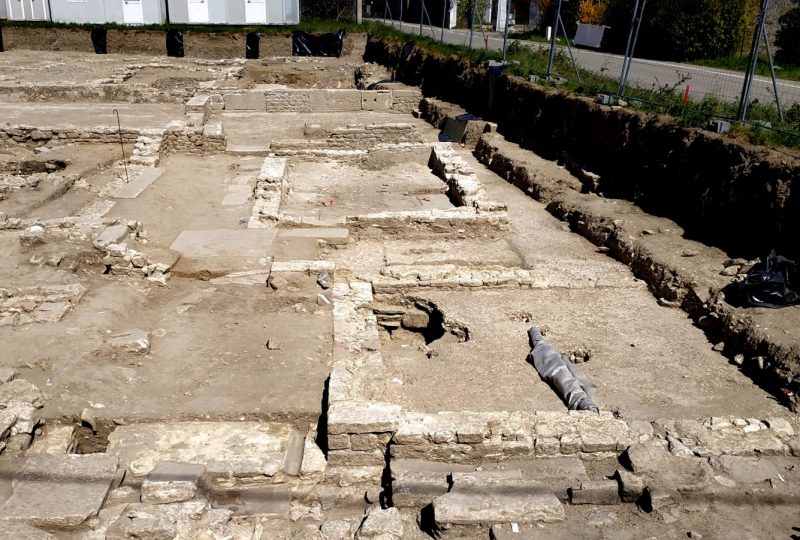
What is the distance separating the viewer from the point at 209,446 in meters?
4.71

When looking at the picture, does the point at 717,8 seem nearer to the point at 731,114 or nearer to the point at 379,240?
the point at 731,114

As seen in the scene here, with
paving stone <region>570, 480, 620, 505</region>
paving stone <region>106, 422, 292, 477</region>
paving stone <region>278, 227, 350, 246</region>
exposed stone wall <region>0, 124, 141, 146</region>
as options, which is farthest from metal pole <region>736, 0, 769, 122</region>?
exposed stone wall <region>0, 124, 141, 146</region>

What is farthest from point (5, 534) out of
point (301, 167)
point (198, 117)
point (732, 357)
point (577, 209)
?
point (198, 117)

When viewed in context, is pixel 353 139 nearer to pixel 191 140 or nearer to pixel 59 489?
pixel 191 140

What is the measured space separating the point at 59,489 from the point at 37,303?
9.79 feet

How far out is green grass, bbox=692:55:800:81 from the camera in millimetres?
12938

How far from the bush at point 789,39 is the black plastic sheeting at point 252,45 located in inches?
808

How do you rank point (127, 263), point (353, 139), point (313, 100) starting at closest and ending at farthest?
point (127, 263)
point (353, 139)
point (313, 100)

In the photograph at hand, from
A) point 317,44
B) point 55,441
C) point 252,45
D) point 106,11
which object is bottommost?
point 55,441

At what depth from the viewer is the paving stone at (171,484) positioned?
13.4 feet

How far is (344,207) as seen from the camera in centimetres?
1093

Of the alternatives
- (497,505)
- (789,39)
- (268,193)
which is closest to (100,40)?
(268,193)

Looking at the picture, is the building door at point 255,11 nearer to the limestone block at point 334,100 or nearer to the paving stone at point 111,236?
the limestone block at point 334,100

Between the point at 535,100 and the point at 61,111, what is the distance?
11.9m
